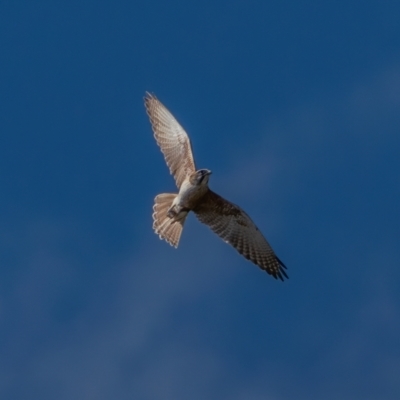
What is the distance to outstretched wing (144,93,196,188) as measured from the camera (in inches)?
742

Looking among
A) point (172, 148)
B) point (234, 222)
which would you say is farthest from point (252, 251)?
point (172, 148)

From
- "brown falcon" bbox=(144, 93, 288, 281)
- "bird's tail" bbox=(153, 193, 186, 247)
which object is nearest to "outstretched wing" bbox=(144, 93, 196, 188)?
"brown falcon" bbox=(144, 93, 288, 281)

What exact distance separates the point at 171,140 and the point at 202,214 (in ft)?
4.30

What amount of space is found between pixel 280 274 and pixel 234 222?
3.34ft

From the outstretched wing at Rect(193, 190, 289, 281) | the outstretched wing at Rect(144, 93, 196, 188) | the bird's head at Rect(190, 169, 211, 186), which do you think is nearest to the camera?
the bird's head at Rect(190, 169, 211, 186)

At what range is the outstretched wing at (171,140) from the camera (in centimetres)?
1884

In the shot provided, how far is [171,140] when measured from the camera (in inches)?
755

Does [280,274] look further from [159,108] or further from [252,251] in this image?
[159,108]

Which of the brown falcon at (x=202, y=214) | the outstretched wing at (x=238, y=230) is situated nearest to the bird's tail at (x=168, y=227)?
the brown falcon at (x=202, y=214)

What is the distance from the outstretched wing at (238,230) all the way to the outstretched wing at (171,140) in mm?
553

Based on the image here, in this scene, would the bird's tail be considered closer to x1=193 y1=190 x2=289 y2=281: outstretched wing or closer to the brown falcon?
the brown falcon

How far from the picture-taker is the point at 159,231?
732 inches

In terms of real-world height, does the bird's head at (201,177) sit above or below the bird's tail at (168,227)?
above

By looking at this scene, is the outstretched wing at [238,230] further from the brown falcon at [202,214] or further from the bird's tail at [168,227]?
the bird's tail at [168,227]
